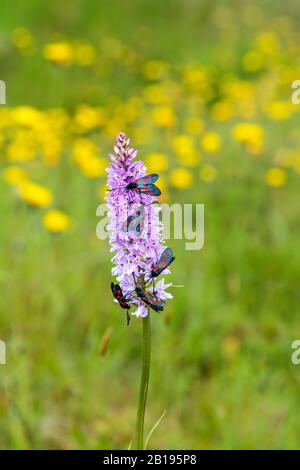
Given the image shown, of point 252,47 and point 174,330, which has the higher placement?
point 252,47

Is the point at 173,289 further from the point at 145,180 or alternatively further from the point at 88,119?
the point at 145,180

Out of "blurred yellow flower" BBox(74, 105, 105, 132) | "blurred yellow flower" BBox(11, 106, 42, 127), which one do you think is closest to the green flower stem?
"blurred yellow flower" BBox(11, 106, 42, 127)

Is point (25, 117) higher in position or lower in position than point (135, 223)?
higher

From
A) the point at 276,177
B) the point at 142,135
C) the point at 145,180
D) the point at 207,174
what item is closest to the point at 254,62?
the point at 142,135

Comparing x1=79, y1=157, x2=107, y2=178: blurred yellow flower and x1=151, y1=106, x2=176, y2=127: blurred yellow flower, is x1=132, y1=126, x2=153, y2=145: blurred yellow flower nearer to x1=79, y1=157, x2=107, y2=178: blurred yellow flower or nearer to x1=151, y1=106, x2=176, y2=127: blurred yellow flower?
x1=151, y1=106, x2=176, y2=127: blurred yellow flower

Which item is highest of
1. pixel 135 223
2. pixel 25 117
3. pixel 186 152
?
pixel 25 117

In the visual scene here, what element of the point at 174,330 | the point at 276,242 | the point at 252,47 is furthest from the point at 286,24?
the point at 174,330

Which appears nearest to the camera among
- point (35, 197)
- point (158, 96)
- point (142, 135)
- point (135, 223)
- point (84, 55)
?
point (135, 223)

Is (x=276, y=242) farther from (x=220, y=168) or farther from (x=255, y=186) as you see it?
(x=220, y=168)
